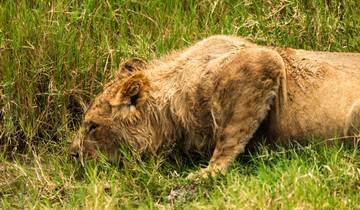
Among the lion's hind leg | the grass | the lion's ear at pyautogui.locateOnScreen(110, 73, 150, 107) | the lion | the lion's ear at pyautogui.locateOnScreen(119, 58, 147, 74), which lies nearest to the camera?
the grass

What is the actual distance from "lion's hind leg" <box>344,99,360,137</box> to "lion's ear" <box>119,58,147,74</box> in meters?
1.65

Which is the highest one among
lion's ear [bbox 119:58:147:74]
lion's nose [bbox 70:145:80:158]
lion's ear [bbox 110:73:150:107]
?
lion's ear [bbox 119:58:147:74]

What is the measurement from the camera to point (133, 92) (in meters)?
6.64

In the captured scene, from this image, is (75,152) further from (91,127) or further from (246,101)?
(246,101)

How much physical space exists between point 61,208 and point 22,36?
6.40 feet

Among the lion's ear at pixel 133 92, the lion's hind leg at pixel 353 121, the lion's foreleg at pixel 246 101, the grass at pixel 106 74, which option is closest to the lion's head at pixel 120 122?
the lion's ear at pixel 133 92

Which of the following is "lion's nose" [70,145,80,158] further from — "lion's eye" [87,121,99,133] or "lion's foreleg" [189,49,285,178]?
"lion's foreleg" [189,49,285,178]

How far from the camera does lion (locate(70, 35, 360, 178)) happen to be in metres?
6.25

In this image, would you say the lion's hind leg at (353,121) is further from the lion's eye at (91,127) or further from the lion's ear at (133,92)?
the lion's eye at (91,127)

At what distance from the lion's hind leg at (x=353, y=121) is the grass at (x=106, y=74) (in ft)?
0.50

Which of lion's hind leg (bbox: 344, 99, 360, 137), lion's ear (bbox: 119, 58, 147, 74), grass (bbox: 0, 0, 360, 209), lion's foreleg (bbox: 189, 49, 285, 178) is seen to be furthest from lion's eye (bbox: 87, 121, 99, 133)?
lion's hind leg (bbox: 344, 99, 360, 137)

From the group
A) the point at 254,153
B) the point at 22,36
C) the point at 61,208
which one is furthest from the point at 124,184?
the point at 22,36

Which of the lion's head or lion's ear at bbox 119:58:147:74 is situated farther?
lion's ear at bbox 119:58:147:74

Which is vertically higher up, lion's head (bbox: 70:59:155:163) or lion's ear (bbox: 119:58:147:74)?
lion's ear (bbox: 119:58:147:74)
